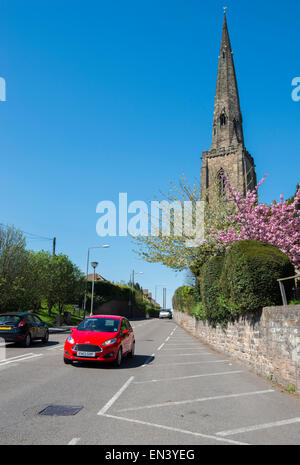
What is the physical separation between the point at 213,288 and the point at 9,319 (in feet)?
29.7

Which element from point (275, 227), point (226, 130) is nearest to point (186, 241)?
point (275, 227)

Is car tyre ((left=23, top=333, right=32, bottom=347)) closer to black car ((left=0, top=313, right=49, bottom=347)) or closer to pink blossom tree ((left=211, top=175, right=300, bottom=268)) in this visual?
black car ((left=0, top=313, right=49, bottom=347))

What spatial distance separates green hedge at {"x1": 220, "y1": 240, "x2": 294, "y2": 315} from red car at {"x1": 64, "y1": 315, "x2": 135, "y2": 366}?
13.1 feet

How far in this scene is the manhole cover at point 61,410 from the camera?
5872mm

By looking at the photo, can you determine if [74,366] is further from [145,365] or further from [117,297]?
[117,297]

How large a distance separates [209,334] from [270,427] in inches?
579

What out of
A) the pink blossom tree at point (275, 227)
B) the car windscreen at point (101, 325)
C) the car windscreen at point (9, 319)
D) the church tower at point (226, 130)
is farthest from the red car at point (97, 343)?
the church tower at point (226, 130)

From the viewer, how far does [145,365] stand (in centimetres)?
1210

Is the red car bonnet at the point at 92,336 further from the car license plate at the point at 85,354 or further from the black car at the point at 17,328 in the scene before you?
the black car at the point at 17,328

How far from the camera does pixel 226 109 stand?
65812 mm

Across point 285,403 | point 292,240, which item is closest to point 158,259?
point 292,240

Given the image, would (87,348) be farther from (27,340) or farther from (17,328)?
(27,340)

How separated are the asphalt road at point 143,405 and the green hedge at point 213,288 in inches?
192
